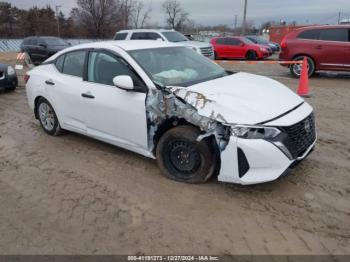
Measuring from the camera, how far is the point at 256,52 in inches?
868

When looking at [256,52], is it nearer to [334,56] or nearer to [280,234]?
[334,56]

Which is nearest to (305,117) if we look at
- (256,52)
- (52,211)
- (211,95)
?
(211,95)

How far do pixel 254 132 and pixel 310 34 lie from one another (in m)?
10.4

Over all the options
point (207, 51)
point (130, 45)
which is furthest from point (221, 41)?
point (130, 45)

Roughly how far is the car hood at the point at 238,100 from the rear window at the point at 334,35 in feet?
29.6

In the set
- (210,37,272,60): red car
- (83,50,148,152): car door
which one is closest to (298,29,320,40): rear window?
(210,37,272,60): red car

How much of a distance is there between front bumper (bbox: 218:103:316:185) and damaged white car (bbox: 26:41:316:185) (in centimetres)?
1

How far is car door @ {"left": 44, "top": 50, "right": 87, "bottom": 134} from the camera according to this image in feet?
17.6

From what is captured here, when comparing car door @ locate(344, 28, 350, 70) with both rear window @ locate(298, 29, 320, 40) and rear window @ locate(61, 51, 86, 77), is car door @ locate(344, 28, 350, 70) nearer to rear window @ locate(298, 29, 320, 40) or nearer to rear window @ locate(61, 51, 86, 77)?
rear window @ locate(298, 29, 320, 40)

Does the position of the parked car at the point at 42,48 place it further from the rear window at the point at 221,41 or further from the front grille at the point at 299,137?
the front grille at the point at 299,137

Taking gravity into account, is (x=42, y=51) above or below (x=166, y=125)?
above

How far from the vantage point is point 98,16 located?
212ft

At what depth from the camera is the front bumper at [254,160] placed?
3.76 metres

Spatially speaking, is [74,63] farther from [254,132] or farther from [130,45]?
[254,132]
